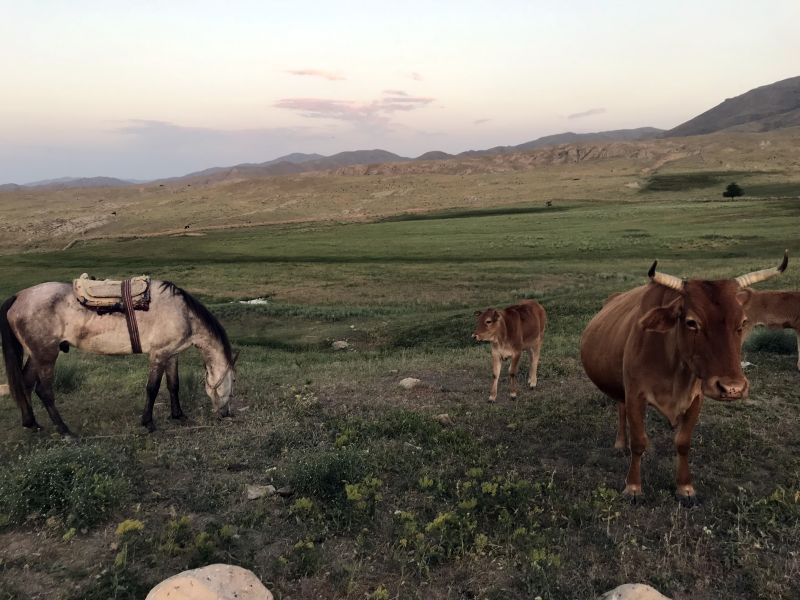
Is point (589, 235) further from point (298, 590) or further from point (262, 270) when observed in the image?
point (298, 590)

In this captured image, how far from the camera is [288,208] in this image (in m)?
105

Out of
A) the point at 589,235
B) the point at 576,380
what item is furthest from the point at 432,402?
the point at 589,235

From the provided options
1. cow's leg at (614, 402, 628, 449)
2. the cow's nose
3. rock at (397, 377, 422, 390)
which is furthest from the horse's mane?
the cow's nose

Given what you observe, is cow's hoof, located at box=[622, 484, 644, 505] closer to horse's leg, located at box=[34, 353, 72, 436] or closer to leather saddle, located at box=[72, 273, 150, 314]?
leather saddle, located at box=[72, 273, 150, 314]

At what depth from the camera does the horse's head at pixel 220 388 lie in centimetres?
952

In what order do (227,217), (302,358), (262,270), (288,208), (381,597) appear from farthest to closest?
(288,208), (227,217), (262,270), (302,358), (381,597)

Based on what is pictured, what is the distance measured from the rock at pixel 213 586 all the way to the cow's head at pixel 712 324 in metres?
4.47

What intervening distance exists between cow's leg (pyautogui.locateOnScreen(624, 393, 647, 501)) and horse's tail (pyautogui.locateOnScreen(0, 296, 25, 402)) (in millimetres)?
9702

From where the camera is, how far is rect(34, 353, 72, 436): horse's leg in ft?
29.2

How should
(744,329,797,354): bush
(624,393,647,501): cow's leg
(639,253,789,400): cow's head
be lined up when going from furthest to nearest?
1. (744,329,797,354): bush
2. (624,393,647,501): cow's leg
3. (639,253,789,400): cow's head

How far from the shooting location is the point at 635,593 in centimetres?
445

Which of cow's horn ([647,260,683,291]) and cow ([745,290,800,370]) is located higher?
cow's horn ([647,260,683,291])

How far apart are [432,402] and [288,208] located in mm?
99641

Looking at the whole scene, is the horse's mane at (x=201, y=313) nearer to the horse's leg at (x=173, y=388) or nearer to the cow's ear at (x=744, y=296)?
the horse's leg at (x=173, y=388)
